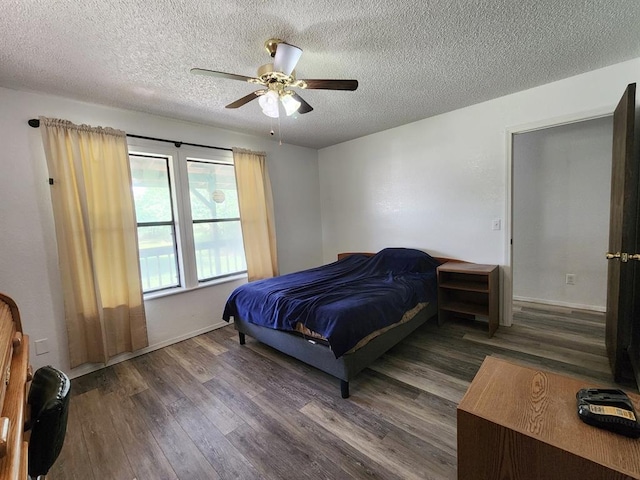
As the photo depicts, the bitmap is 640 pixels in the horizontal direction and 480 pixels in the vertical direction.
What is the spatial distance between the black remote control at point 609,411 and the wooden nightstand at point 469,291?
6.03 ft

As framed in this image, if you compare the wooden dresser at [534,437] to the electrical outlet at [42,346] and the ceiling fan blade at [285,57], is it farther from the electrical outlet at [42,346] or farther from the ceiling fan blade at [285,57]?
the electrical outlet at [42,346]

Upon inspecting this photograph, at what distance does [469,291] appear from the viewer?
3098 millimetres

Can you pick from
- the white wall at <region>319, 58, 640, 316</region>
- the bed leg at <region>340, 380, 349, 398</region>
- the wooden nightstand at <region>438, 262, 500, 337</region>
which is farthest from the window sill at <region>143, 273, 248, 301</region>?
the wooden nightstand at <region>438, 262, 500, 337</region>

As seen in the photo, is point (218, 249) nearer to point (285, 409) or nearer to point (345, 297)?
point (345, 297)

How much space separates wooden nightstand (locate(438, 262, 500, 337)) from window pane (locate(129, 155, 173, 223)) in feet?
10.4

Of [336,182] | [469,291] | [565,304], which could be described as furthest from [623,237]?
[336,182]

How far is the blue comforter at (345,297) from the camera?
6.76 feet

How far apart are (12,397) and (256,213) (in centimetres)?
304

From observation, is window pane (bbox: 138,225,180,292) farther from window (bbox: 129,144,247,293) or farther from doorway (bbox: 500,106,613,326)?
doorway (bbox: 500,106,613,326)

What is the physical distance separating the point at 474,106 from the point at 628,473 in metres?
3.26

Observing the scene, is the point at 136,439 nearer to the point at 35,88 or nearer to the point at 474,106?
the point at 35,88

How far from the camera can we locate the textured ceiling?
1.54 meters

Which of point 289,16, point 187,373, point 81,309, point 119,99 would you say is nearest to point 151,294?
point 81,309

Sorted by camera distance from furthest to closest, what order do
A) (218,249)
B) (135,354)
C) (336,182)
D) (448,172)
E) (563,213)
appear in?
(336,182), (218,249), (563,213), (448,172), (135,354)
